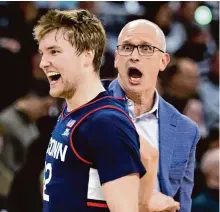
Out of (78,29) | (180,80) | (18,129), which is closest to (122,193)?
(78,29)

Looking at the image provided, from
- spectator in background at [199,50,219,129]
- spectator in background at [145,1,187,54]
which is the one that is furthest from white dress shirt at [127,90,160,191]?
spectator in background at [145,1,187,54]

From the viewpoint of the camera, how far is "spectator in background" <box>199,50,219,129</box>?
20.1 feet

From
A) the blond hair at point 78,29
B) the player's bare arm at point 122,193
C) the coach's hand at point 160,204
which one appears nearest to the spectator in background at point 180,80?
the coach's hand at point 160,204

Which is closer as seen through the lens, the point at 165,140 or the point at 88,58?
the point at 88,58

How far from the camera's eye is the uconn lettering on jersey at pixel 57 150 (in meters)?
2.33

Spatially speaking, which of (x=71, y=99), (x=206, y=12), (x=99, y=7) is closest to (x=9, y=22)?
(x=99, y=7)

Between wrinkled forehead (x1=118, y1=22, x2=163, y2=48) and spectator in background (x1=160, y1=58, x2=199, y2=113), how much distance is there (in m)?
2.64

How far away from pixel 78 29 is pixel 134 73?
0.92 metres

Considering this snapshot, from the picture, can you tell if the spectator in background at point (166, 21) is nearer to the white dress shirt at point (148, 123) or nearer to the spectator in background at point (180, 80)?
the spectator in background at point (180, 80)

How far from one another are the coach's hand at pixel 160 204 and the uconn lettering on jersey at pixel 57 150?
38cm

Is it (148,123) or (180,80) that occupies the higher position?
(180,80)

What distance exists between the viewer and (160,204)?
2588mm

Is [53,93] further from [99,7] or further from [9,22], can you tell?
[99,7]

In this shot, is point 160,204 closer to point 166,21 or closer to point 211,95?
point 211,95
